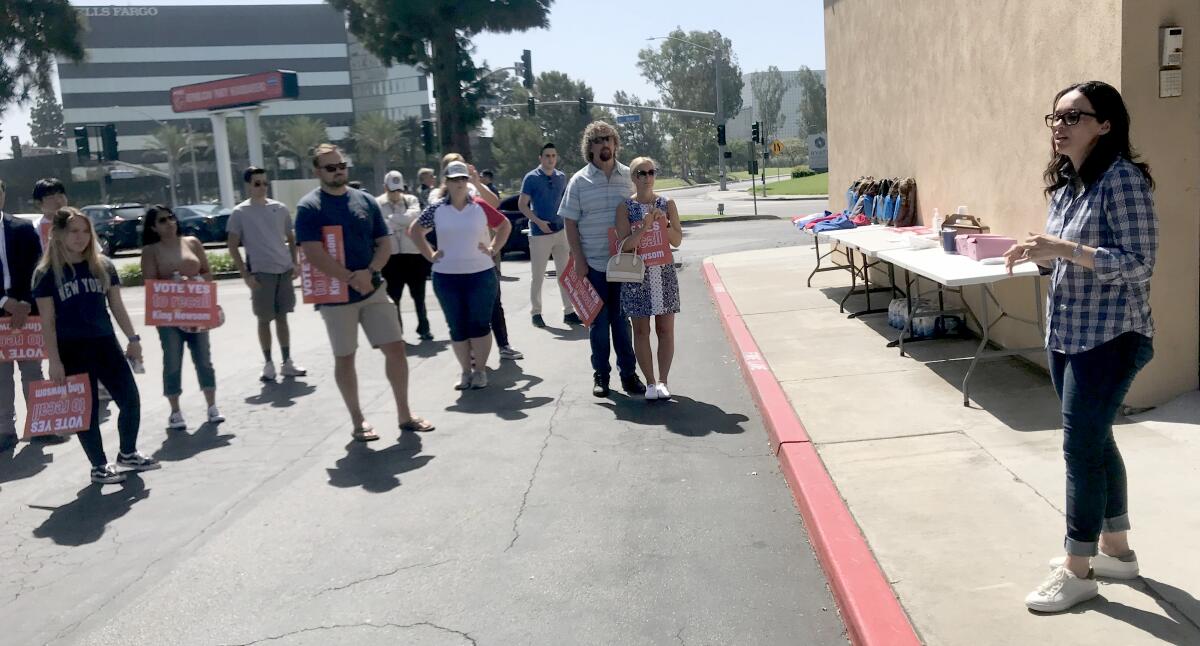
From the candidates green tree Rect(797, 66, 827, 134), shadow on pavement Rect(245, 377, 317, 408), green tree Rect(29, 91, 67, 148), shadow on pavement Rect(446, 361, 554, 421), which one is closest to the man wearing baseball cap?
shadow on pavement Rect(245, 377, 317, 408)

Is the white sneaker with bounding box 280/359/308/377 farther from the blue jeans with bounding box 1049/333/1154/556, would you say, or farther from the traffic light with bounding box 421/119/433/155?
the traffic light with bounding box 421/119/433/155

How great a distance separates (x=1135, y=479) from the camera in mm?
4875

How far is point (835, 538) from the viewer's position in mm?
4477

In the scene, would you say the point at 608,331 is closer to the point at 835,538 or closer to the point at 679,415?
the point at 679,415

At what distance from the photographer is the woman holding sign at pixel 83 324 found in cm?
619

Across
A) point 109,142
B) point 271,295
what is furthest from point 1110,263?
point 109,142

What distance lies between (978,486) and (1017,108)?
3.48 metres

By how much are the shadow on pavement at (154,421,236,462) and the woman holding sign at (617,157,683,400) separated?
3037mm

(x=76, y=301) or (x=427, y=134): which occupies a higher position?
(x=427, y=134)

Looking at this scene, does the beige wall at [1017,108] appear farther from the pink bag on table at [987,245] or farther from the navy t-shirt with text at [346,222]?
the navy t-shirt with text at [346,222]

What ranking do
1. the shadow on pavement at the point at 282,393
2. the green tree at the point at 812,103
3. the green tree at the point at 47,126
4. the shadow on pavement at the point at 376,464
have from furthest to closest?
the green tree at the point at 47,126 < the green tree at the point at 812,103 < the shadow on pavement at the point at 282,393 < the shadow on pavement at the point at 376,464

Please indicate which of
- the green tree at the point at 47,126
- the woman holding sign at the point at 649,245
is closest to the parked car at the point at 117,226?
the woman holding sign at the point at 649,245

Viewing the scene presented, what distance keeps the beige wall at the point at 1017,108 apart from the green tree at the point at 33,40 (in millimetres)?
38588

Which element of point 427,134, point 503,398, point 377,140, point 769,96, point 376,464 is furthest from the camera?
point 769,96
